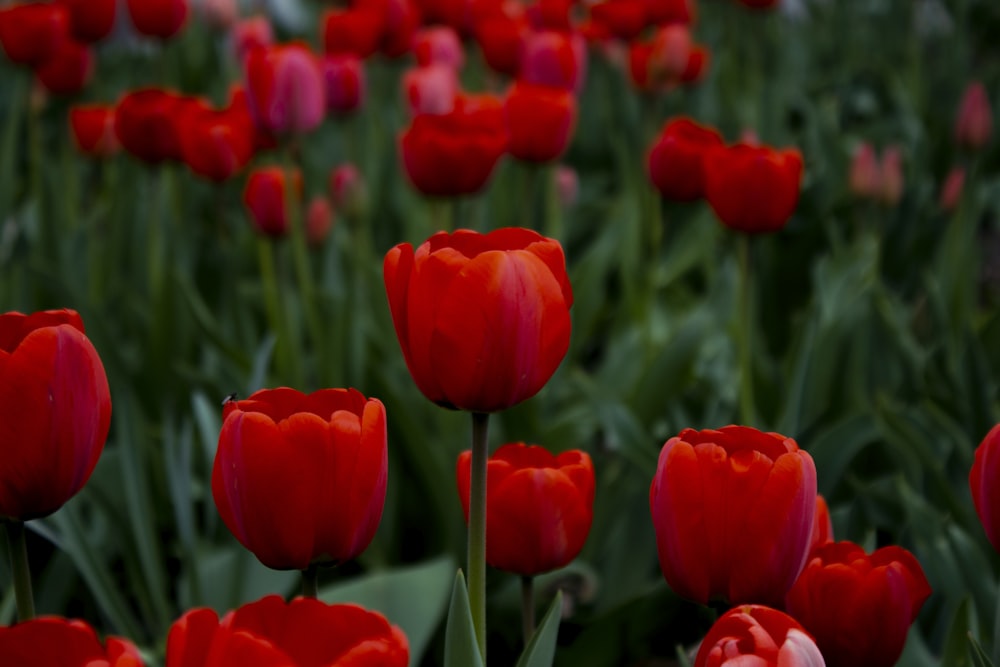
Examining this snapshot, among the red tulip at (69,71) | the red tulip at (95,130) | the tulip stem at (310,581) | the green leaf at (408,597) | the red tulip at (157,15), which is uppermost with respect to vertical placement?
the tulip stem at (310,581)

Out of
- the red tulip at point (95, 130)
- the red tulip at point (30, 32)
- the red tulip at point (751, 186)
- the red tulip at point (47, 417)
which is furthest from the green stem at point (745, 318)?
the red tulip at point (95, 130)

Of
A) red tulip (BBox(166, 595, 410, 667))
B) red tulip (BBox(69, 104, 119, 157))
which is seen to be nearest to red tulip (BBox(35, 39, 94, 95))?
red tulip (BBox(69, 104, 119, 157))

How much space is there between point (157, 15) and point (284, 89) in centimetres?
63

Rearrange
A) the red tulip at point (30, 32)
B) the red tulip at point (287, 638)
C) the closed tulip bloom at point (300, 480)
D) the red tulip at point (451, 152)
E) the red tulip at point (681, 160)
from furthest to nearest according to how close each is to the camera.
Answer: the red tulip at point (30, 32)
the red tulip at point (681, 160)
the red tulip at point (451, 152)
the closed tulip bloom at point (300, 480)
the red tulip at point (287, 638)

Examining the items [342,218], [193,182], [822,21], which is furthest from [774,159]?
[822,21]

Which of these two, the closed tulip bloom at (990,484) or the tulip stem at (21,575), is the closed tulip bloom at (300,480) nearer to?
the tulip stem at (21,575)

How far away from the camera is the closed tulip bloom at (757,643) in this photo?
596 millimetres

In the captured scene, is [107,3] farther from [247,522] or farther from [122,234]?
[247,522]

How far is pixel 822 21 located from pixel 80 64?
3.39 metres

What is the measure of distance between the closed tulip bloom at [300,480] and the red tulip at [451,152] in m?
0.94

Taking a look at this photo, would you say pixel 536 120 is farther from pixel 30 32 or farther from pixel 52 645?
pixel 52 645

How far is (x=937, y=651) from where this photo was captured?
1.31m

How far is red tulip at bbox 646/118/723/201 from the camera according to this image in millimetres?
1725

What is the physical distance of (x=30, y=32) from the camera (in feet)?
6.42
